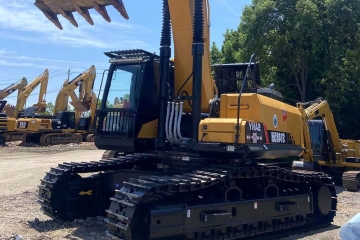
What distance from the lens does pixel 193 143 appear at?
7.66m

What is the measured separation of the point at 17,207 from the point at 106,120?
3077mm

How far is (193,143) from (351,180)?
8.80 m

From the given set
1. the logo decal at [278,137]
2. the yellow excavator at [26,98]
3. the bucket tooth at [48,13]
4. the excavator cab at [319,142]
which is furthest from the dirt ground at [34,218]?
the yellow excavator at [26,98]

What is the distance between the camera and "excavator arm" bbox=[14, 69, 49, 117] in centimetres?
3559

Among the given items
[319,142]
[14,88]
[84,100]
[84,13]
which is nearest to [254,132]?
[84,13]

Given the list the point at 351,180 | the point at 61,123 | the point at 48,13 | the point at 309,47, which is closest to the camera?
the point at 48,13

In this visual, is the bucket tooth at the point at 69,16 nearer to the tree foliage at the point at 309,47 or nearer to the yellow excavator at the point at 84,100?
the tree foliage at the point at 309,47

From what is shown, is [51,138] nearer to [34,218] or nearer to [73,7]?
[34,218]

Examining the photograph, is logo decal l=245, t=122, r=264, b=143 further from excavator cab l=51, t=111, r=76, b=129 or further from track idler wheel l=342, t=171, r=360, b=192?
excavator cab l=51, t=111, r=76, b=129

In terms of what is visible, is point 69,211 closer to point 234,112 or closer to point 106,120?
point 106,120

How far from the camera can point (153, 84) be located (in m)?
8.40

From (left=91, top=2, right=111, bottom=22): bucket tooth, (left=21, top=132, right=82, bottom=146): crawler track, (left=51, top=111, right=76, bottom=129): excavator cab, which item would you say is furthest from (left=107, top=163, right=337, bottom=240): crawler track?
(left=51, top=111, right=76, bottom=129): excavator cab

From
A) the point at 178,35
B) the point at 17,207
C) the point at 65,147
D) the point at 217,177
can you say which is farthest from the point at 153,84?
the point at 65,147

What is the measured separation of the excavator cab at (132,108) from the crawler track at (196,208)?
58.1 inches
